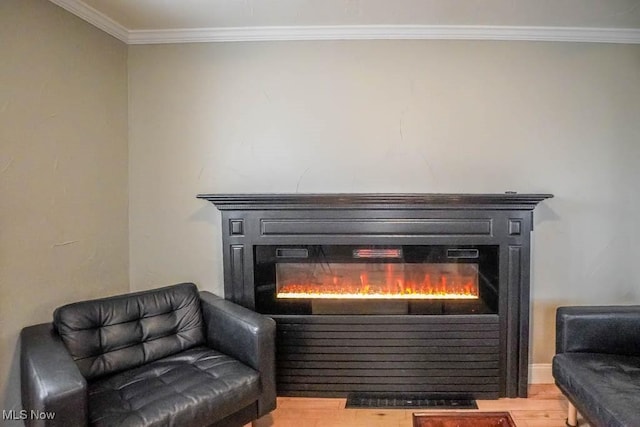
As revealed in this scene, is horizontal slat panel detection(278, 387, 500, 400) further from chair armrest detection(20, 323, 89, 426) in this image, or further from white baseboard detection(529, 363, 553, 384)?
chair armrest detection(20, 323, 89, 426)

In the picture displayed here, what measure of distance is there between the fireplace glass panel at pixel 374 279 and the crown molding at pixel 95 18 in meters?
1.69

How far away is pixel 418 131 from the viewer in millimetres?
2637

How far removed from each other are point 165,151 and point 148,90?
437 mm

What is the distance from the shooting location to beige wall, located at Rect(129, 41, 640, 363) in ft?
8.57

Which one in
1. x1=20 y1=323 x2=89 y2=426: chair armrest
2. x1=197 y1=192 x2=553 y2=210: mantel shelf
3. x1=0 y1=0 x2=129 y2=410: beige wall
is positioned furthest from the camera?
x1=197 y1=192 x2=553 y2=210: mantel shelf

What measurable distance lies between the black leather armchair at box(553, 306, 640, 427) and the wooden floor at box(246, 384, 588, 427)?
0.55 ft

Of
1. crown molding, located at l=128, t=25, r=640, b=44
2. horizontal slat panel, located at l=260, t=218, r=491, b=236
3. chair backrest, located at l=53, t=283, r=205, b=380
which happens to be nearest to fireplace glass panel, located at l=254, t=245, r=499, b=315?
horizontal slat panel, located at l=260, t=218, r=491, b=236

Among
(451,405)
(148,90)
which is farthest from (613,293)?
(148,90)

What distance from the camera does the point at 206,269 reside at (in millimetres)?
2752

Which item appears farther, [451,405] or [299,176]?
[299,176]

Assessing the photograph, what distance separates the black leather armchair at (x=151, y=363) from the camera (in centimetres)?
158

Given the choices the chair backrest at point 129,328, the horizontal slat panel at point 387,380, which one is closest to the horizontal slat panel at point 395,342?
the horizontal slat panel at point 387,380

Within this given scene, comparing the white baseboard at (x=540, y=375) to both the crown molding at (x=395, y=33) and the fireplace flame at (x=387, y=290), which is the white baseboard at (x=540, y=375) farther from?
the crown molding at (x=395, y=33)

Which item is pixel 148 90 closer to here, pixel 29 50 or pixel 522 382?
pixel 29 50
